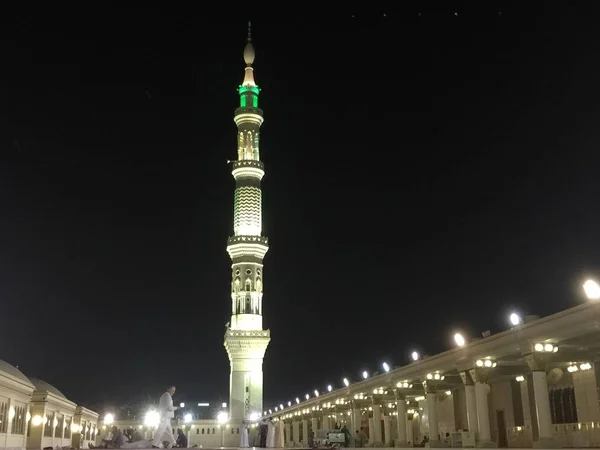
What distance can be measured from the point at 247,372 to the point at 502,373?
34102 millimetres

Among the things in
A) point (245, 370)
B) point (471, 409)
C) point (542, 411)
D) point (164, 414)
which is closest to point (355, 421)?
point (471, 409)

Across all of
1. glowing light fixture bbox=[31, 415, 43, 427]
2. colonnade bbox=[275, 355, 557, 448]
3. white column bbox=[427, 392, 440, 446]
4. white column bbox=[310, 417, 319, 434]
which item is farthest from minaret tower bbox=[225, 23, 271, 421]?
white column bbox=[427, 392, 440, 446]

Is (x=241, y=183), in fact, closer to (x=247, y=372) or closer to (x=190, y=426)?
(x=247, y=372)

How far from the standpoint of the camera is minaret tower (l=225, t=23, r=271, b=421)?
58.8 meters

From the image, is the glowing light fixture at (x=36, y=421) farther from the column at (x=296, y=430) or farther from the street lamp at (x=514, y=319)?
the column at (x=296, y=430)

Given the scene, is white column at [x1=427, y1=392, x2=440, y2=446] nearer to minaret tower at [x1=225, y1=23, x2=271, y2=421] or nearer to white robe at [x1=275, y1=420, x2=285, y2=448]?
white robe at [x1=275, y1=420, x2=285, y2=448]

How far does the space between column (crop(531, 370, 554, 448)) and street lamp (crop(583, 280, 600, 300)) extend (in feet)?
14.8

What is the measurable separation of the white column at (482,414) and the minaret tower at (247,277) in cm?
3588

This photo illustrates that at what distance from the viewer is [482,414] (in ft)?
79.4

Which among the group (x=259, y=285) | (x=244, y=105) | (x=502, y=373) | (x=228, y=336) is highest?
(x=244, y=105)

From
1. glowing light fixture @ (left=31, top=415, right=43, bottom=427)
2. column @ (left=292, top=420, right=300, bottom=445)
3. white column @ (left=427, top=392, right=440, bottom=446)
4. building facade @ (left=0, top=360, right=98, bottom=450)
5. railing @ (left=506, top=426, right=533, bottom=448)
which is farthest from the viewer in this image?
column @ (left=292, top=420, right=300, bottom=445)

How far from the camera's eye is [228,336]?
58.9 meters

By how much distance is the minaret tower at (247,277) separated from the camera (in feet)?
193

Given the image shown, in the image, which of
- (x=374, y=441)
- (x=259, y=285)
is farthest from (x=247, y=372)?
(x=374, y=441)
